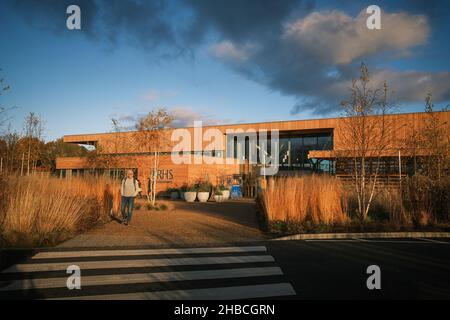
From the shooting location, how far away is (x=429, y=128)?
14.5m

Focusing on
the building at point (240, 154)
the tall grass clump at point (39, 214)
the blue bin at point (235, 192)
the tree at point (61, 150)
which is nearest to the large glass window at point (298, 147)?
the building at point (240, 154)

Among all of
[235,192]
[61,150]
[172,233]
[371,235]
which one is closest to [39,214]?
[172,233]

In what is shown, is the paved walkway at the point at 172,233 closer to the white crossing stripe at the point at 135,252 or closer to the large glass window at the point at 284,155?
the white crossing stripe at the point at 135,252

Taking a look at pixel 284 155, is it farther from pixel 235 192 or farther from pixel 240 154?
pixel 235 192

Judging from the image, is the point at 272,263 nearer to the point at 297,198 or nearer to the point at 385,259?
the point at 385,259

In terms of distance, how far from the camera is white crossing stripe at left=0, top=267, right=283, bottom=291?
4.96 meters

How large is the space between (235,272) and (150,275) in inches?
55.8

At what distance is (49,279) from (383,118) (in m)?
11.5

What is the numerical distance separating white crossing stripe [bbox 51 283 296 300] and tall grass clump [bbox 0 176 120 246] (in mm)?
4532

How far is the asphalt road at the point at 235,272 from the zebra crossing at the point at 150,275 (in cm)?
1

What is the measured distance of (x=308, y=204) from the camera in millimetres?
11648

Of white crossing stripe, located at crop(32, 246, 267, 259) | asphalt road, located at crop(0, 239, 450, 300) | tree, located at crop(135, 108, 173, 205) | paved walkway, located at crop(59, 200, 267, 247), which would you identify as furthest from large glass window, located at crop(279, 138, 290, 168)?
white crossing stripe, located at crop(32, 246, 267, 259)

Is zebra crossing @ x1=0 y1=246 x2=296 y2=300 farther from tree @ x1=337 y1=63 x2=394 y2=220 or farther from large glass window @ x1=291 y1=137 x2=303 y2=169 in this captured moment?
large glass window @ x1=291 y1=137 x2=303 y2=169
